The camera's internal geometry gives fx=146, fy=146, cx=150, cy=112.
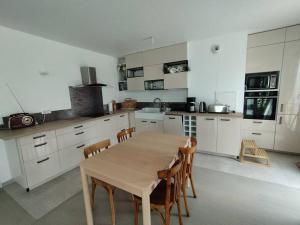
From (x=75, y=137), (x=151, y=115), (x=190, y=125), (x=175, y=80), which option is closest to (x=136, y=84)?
(x=151, y=115)

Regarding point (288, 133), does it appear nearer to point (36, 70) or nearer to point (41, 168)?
point (41, 168)

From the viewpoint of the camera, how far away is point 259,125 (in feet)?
9.82

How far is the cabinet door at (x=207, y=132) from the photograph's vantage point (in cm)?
289

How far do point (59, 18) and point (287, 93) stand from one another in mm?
3950

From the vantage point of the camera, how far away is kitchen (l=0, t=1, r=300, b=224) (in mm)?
2018

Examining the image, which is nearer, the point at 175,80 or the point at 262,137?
the point at 262,137

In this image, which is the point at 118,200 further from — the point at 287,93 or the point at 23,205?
the point at 287,93

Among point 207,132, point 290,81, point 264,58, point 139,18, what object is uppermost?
point 139,18

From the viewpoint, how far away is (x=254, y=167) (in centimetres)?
251

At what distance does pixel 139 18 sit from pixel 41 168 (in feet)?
8.65

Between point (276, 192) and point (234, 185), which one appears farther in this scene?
point (234, 185)

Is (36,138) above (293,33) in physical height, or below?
below

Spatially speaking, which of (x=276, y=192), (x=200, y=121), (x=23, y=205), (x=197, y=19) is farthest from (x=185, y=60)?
(x=23, y=205)

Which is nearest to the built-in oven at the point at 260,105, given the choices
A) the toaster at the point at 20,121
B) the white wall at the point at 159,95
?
the white wall at the point at 159,95
